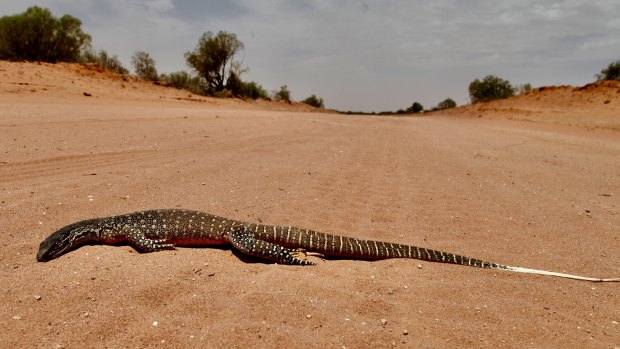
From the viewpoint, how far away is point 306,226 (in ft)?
18.9

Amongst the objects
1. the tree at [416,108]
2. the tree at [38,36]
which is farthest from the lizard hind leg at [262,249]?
the tree at [416,108]

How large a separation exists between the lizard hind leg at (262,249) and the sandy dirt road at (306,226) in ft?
0.54

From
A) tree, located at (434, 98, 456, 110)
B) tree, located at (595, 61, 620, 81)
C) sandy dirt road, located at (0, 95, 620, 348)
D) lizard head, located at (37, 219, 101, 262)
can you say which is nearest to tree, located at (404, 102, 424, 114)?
tree, located at (434, 98, 456, 110)

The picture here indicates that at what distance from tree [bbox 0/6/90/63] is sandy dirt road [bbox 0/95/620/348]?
20576 mm

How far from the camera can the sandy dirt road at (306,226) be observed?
10.7 feet

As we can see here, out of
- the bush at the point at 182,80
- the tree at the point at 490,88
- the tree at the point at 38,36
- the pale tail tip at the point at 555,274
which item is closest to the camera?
the pale tail tip at the point at 555,274

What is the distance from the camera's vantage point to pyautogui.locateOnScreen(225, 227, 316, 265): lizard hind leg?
475cm

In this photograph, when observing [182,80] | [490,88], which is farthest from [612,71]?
[182,80]

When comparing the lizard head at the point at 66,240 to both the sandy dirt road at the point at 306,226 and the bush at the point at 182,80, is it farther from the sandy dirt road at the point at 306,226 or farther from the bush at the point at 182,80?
the bush at the point at 182,80

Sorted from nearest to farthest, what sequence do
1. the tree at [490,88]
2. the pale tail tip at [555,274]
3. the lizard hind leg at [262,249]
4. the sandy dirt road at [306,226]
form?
1. the sandy dirt road at [306,226]
2. the pale tail tip at [555,274]
3. the lizard hind leg at [262,249]
4. the tree at [490,88]

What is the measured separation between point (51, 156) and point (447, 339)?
749 cm

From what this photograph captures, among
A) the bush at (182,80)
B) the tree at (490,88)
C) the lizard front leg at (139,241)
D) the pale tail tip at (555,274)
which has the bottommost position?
the lizard front leg at (139,241)

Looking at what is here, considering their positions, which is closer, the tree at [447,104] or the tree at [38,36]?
the tree at [38,36]

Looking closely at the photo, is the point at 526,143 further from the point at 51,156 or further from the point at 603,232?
the point at 51,156
